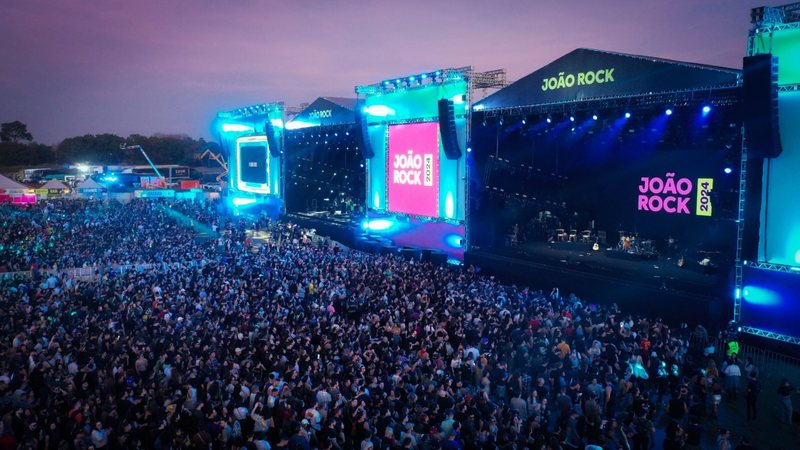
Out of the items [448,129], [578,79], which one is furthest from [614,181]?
[448,129]

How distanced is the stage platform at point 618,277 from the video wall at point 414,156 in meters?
3.10

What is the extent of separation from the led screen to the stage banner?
15.6m

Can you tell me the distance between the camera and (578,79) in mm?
17344

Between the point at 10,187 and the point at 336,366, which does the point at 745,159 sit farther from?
the point at 10,187

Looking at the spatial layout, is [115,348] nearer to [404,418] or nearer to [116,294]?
[116,294]

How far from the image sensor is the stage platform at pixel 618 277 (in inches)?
572

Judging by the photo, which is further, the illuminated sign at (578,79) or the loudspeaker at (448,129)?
the loudspeaker at (448,129)

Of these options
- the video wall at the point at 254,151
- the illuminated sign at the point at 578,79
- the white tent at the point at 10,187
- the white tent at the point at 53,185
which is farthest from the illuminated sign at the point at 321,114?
the white tent at the point at 53,185

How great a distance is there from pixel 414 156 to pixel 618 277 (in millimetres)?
10644

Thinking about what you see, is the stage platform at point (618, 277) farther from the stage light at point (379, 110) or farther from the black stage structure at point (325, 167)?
the black stage structure at point (325, 167)

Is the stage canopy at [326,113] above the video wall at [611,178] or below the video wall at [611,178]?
above

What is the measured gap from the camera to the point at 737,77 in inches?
520

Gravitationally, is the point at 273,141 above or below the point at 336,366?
above

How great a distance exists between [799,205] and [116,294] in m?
17.0
